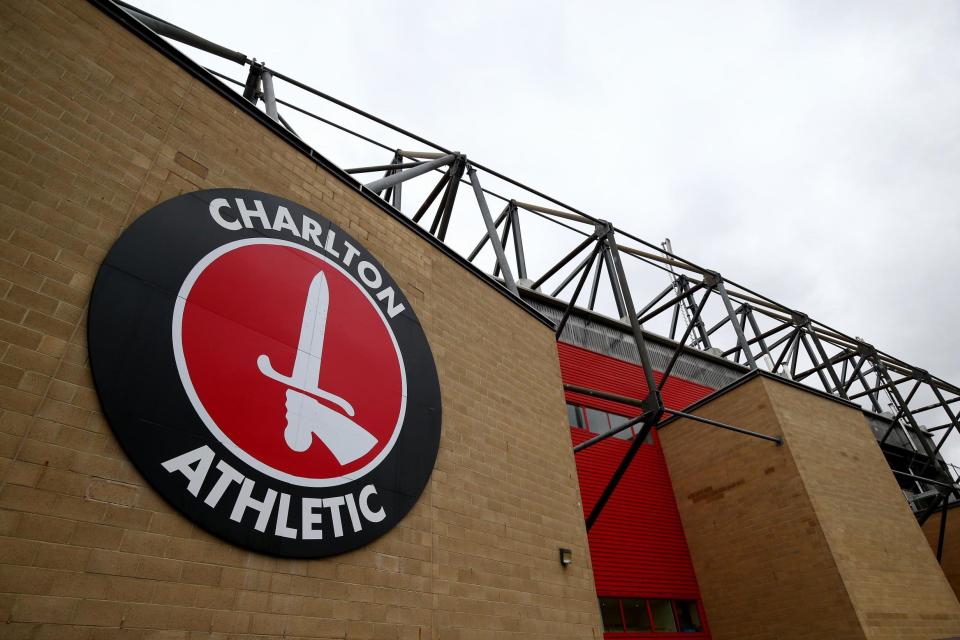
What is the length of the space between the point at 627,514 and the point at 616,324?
5508 millimetres

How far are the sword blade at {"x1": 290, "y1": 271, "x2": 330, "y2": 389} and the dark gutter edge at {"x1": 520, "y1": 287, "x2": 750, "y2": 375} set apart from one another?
8.69m

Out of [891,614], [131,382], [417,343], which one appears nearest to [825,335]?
[891,614]

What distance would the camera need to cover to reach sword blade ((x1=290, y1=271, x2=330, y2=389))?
13.1ft

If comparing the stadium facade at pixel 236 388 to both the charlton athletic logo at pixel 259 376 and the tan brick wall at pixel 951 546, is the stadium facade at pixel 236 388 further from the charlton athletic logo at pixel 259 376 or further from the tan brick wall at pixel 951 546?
the tan brick wall at pixel 951 546

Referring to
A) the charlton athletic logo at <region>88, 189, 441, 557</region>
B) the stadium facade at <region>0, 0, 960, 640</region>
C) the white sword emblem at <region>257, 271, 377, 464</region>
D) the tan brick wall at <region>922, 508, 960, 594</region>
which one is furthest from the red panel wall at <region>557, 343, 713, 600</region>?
the tan brick wall at <region>922, 508, 960, 594</region>

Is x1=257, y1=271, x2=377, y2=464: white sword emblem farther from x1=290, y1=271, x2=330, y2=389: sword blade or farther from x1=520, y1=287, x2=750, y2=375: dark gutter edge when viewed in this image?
x1=520, y1=287, x2=750, y2=375: dark gutter edge

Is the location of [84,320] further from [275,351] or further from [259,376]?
[275,351]

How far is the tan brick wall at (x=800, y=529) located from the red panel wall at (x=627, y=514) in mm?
422

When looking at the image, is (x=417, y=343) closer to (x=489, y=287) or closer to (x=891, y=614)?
(x=489, y=287)

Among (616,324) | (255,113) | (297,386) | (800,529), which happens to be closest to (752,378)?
(800,529)

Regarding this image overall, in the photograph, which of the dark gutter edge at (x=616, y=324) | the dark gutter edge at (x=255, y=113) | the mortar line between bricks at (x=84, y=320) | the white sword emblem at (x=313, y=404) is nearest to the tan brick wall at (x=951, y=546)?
the dark gutter edge at (x=616, y=324)

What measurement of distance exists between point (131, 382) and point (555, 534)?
438 centimetres

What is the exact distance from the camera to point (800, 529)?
32.6ft

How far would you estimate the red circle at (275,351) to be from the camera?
3.44 meters
